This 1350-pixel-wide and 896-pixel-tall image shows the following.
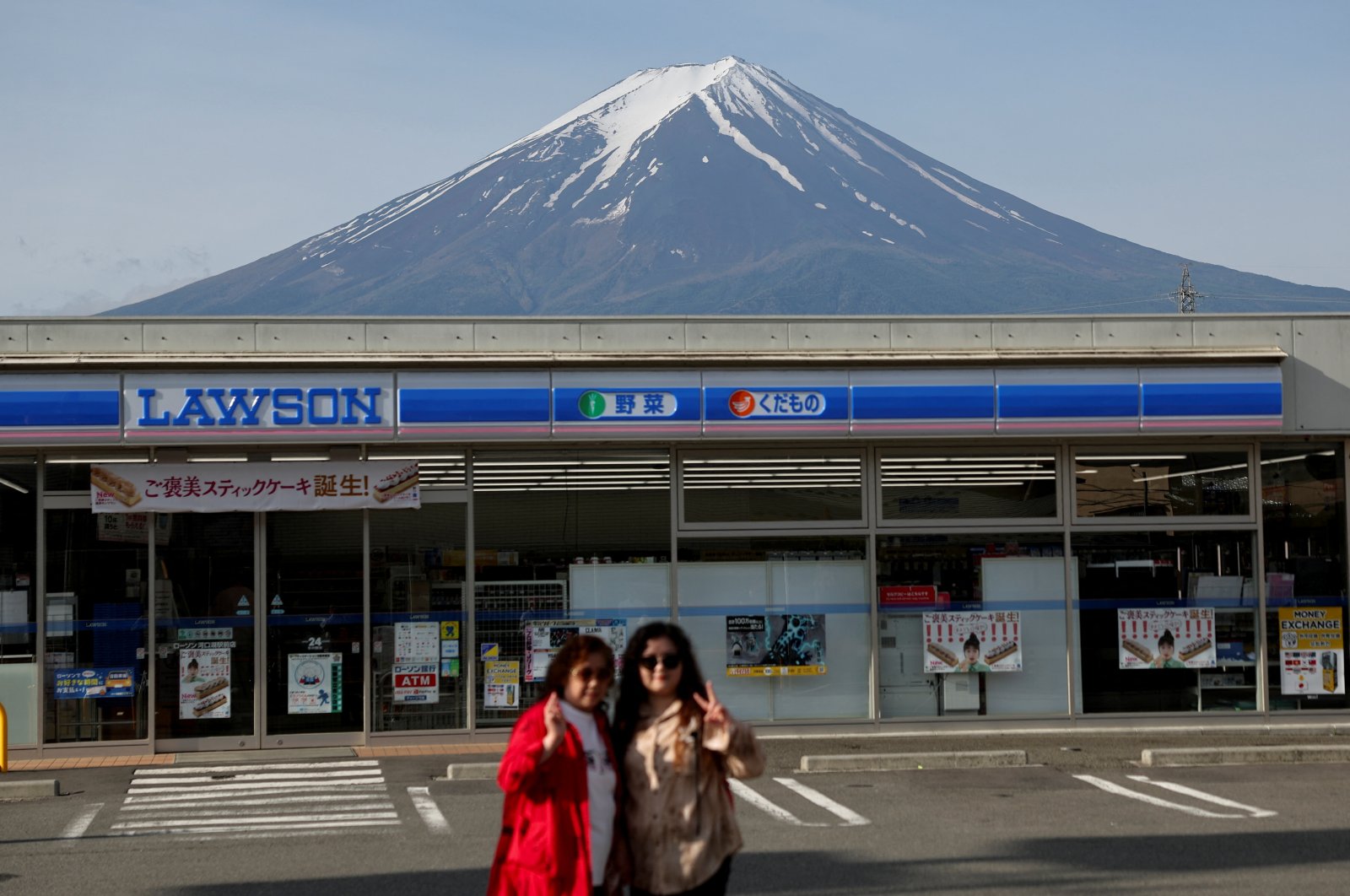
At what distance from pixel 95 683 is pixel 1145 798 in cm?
959

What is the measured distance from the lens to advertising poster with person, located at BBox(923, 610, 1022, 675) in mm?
15719

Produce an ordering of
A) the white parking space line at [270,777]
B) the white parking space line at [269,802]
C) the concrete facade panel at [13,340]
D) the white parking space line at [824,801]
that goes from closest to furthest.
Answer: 1. the white parking space line at [824,801]
2. the white parking space line at [269,802]
3. the white parking space line at [270,777]
4. the concrete facade panel at [13,340]

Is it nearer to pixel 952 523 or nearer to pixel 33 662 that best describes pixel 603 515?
pixel 952 523

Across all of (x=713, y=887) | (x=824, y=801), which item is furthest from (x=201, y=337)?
(x=713, y=887)

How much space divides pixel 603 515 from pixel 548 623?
120 cm

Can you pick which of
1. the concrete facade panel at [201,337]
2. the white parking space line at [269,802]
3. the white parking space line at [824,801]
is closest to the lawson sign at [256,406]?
the concrete facade panel at [201,337]

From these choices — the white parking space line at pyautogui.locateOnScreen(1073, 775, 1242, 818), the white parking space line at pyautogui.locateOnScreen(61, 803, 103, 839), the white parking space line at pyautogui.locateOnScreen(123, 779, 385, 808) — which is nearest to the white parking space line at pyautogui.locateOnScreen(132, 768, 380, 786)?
the white parking space line at pyautogui.locateOnScreen(123, 779, 385, 808)

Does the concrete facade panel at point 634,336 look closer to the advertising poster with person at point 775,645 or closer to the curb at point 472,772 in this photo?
the advertising poster with person at point 775,645

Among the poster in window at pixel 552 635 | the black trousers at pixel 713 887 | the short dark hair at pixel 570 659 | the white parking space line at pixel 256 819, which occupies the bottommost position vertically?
the white parking space line at pixel 256 819

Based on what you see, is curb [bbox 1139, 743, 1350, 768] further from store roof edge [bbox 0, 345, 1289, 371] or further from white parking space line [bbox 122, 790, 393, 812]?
white parking space line [bbox 122, 790, 393, 812]

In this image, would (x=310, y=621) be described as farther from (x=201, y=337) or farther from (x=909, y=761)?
(x=909, y=761)

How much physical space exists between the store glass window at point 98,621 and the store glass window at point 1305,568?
11.3m

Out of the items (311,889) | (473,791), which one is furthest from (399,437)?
(311,889)

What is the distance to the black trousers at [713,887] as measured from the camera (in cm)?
512
